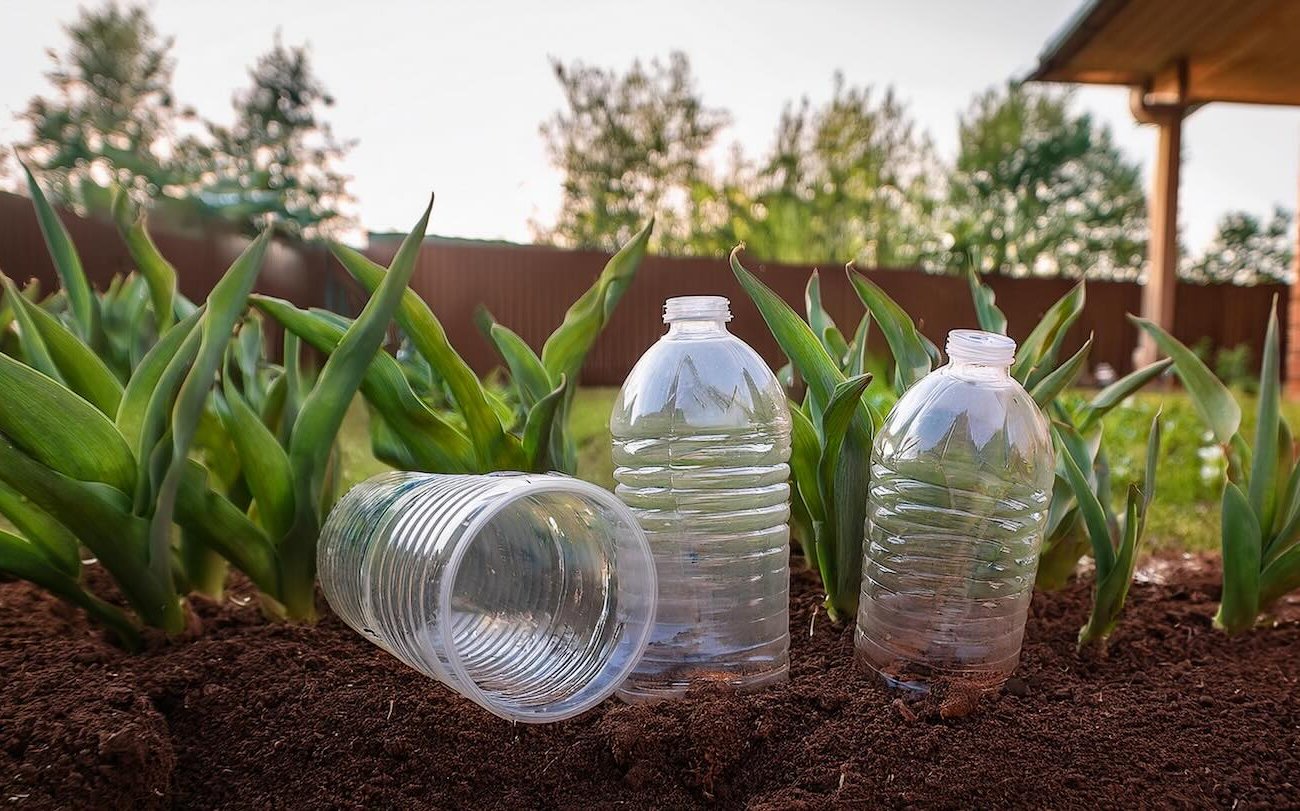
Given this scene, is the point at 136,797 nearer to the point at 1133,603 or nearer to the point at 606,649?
the point at 606,649

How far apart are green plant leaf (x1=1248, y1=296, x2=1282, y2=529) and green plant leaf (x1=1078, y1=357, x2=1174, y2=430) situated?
148 millimetres

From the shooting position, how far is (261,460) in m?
1.35

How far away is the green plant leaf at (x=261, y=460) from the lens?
1330 millimetres

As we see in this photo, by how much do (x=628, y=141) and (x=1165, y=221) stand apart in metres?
8.18

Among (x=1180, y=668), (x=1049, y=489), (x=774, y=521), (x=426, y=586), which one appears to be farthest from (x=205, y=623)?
(x=1180, y=668)

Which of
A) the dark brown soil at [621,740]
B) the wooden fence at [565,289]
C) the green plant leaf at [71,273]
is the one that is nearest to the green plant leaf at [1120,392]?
the dark brown soil at [621,740]

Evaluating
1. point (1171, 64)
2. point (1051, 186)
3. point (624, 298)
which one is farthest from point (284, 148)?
point (1051, 186)

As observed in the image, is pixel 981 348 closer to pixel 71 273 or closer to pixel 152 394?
pixel 152 394

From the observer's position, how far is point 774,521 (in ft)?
4.48

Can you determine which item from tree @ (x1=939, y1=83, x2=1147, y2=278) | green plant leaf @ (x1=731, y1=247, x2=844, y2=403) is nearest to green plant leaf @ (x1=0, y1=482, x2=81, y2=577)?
green plant leaf @ (x1=731, y1=247, x2=844, y2=403)

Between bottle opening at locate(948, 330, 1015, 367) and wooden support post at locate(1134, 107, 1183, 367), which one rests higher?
wooden support post at locate(1134, 107, 1183, 367)

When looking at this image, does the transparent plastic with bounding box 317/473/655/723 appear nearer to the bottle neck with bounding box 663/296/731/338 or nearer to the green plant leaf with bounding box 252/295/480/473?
the green plant leaf with bounding box 252/295/480/473

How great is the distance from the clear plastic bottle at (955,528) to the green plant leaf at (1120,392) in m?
0.29

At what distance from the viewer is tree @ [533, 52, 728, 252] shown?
13.0m
